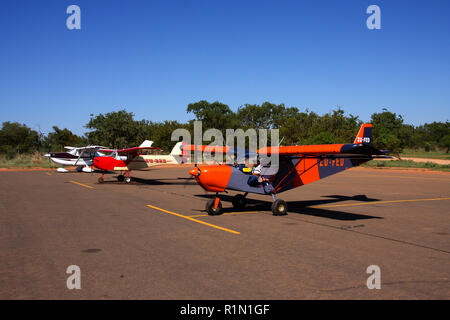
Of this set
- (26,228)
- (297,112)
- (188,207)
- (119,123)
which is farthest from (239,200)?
(297,112)

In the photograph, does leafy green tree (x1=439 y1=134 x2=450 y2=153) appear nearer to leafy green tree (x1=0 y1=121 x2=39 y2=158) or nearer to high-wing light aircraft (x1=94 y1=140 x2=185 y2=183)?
high-wing light aircraft (x1=94 y1=140 x2=185 y2=183)

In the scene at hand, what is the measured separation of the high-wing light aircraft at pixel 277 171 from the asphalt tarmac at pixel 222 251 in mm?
777

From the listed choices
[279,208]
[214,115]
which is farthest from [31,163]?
[214,115]

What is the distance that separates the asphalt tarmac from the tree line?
37939 mm

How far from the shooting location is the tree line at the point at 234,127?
Answer: 54406 mm

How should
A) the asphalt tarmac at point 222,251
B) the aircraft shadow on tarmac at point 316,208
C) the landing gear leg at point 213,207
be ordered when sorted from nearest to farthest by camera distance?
the asphalt tarmac at point 222,251
the landing gear leg at point 213,207
the aircraft shadow on tarmac at point 316,208

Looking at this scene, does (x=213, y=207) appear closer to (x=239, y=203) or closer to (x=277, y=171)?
(x=239, y=203)

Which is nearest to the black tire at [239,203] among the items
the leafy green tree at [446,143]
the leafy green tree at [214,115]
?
the leafy green tree at [214,115]

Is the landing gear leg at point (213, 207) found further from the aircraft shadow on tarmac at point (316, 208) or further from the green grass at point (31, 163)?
the green grass at point (31, 163)

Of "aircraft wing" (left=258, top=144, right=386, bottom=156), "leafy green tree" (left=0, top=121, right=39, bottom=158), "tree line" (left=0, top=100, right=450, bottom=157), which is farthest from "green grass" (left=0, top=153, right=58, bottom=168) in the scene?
"leafy green tree" (left=0, top=121, right=39, bottom=158)

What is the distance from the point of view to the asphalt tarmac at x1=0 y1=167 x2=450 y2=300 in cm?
483

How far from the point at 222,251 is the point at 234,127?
83934 mm
